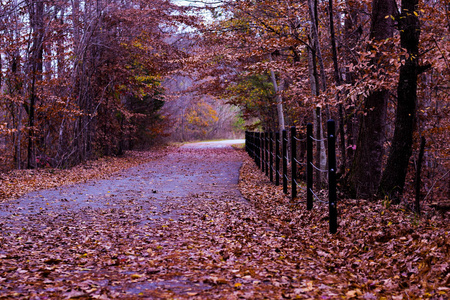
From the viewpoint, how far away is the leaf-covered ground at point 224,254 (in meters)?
3.58

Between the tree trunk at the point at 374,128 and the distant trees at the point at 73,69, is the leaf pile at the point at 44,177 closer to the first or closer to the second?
the distant trees at the point at 73,69

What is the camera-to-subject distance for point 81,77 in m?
16.7

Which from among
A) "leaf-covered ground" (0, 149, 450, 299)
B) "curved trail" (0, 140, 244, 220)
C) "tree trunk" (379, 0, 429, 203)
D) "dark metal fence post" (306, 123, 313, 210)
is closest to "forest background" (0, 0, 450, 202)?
"tree trunk" (379, 0, 429, 203)

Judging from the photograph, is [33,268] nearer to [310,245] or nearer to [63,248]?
[63,248]

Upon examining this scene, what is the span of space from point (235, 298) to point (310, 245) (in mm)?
2294

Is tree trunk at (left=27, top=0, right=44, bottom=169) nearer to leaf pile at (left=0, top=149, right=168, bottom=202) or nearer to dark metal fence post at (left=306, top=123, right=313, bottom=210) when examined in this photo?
leaf pile at (left=0, top=149, right=168, bottom=202)

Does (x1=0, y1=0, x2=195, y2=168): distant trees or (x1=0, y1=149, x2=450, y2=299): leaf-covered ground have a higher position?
(x1=0, y1=0, x2=195, y2=168): distant trees

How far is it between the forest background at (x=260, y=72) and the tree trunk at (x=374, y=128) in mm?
21

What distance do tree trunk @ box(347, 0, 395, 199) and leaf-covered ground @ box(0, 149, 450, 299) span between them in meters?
0.65

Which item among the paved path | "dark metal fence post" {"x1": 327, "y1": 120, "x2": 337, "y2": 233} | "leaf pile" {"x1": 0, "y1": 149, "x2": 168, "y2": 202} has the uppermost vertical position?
"dark metal fence post" {"x1": 327, "y1": 120, "x2": 337, "y2": 233}

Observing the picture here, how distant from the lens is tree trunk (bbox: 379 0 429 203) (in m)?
6.33

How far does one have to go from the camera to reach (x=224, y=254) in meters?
4.86

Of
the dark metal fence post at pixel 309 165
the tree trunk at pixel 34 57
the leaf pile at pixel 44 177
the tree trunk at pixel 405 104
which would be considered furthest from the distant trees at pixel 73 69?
the tree trunk at pixel 405 104

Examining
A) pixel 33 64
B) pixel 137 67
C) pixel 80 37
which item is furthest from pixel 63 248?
pixel 137 67
